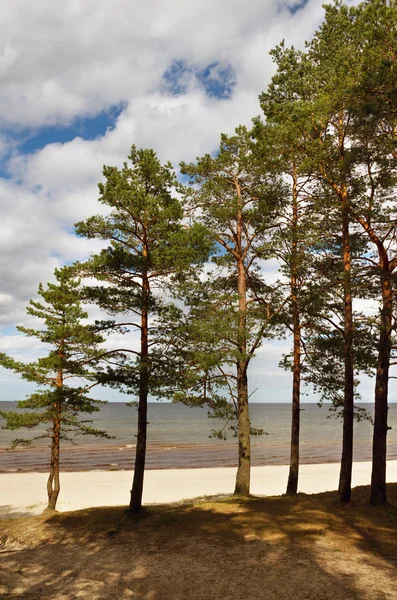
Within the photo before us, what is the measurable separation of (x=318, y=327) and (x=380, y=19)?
921cm

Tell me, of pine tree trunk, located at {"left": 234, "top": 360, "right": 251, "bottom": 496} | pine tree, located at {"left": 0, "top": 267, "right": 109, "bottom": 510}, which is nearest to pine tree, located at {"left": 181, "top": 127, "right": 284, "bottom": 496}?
pine tree trunk, located at {"left": 234, "top": 360, "right": 251, "bottom": 496}

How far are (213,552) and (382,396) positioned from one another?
262 inches

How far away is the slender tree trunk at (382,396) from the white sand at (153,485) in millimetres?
14300

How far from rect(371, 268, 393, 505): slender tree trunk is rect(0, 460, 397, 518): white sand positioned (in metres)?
14.3

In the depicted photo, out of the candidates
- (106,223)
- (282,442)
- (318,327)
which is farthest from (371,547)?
(282,442)

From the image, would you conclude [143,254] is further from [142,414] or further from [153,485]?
[153,485]

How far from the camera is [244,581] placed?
822 centimetres

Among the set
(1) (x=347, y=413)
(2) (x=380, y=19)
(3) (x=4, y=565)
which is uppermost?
(2) (x=380, y=19)

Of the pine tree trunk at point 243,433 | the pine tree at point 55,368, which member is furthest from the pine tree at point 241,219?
the pine tree at point 55,368

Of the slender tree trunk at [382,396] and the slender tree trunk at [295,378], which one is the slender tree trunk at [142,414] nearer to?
the slender tree trunk at [295,378]

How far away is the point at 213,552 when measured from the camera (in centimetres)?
1007

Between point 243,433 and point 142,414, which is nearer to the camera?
point 142,414

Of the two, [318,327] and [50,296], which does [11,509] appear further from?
[318,327]

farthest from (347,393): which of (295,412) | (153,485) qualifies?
(153,485)
